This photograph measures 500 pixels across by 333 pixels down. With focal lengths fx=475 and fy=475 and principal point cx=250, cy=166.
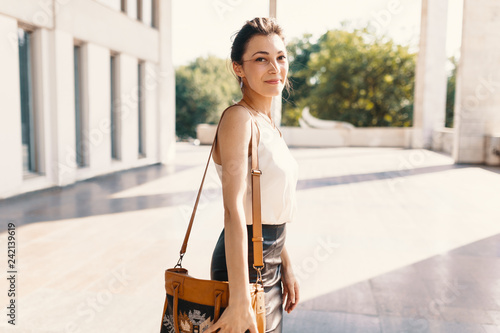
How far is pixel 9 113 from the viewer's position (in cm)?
922

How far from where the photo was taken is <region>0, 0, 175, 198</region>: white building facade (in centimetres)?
942

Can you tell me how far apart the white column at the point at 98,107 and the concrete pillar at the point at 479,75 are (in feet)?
38.8

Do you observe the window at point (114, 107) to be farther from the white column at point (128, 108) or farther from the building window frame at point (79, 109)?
the building window frame at point (79, 109)

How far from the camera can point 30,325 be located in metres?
3.64

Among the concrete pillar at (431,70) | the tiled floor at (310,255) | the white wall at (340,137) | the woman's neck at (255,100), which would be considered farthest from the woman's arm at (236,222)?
the white wall at (340,137)

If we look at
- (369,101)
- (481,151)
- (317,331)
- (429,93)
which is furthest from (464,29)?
(369,101)

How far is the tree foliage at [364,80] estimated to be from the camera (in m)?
40.3

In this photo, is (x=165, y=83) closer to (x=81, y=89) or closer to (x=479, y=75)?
(x=81, y=89)

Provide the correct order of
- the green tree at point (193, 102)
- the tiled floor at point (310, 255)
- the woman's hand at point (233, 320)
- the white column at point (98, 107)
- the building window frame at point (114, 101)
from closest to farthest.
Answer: the woman's hand at point (233, 320), the tiled floor at point (310, 255), the white column at point (98, 107), the building window frame at point (114, 101), the green tree at point (193, 102)

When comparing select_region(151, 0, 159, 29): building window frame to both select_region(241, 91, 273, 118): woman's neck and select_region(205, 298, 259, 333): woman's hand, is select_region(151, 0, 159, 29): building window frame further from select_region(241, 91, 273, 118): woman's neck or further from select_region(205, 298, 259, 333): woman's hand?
select_region(205, 298, 259, 333): woman's hand

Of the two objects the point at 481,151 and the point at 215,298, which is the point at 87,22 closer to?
the point at 215,298

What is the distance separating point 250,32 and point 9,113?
881 cm

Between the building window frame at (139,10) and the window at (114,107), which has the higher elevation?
the building window frame at (139,10)

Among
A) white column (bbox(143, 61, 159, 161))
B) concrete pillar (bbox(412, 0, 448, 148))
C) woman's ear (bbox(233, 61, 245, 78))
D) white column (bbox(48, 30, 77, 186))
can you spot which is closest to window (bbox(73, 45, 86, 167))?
white column (bbox(48, 30, 77, 186))
